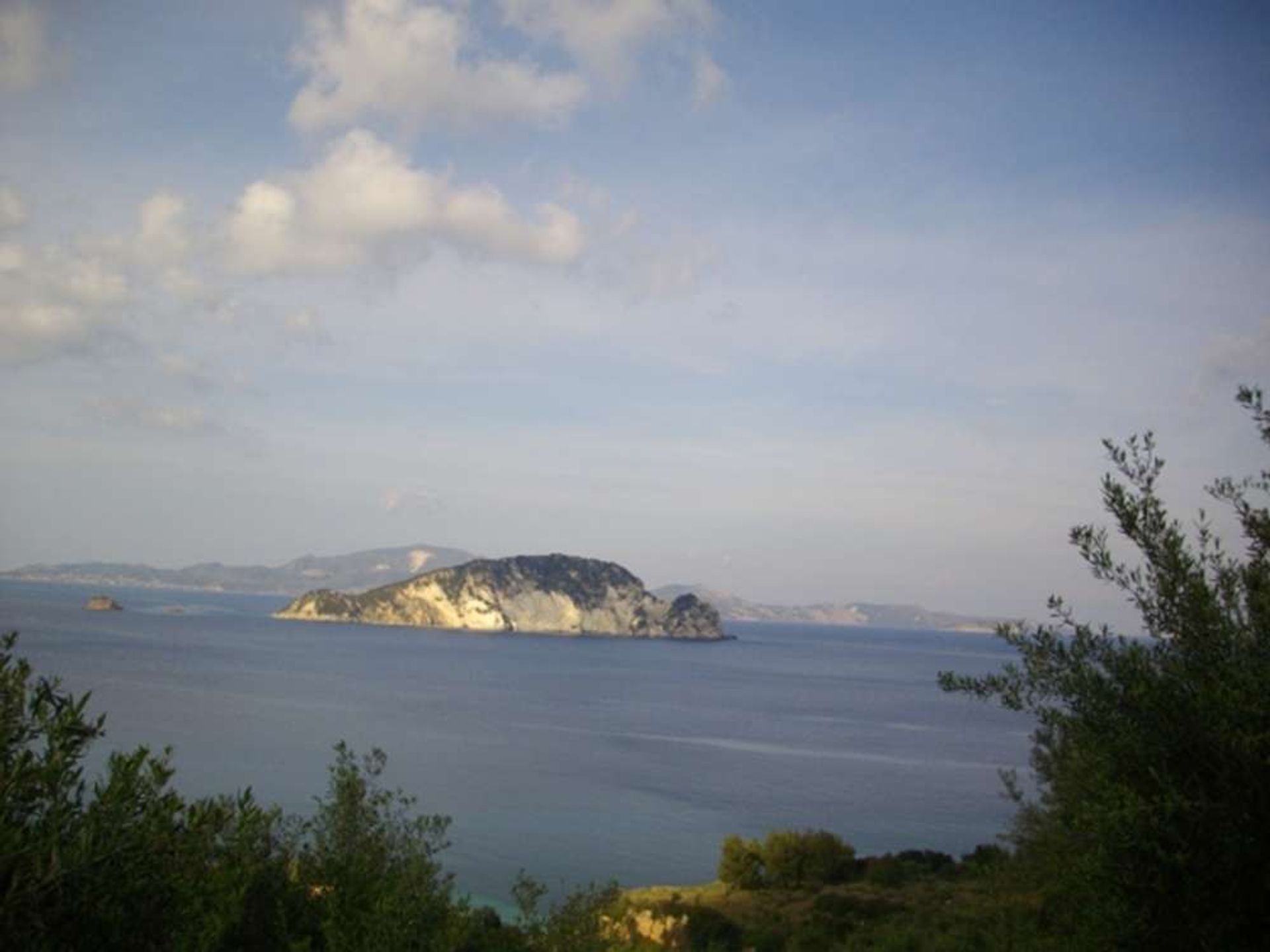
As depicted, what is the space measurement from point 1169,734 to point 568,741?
58.1m

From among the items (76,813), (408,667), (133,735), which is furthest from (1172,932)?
(408,667)

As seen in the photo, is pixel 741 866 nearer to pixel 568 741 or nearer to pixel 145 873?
pixel 145 873

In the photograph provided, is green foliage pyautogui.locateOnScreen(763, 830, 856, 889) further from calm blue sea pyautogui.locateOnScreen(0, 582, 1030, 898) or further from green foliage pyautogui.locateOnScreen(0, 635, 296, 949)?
green foliage pyautogui.locateOnScreen(0, 635, 296, 949)

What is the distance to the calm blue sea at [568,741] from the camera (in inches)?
1527

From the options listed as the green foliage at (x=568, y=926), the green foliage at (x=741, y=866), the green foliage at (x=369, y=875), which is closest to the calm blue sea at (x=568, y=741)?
the green foliage at (x=741, y=866)

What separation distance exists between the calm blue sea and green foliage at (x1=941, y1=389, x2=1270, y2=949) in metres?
24.5

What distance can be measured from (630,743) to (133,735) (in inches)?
1100

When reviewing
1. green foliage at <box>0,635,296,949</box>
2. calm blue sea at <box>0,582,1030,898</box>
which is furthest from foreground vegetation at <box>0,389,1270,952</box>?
calm blue sea at <box>0,582,1030,898</box>

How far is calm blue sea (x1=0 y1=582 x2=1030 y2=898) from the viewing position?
38.8 meters

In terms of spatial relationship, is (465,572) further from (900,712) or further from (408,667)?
(900,712)

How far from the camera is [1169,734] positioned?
230 inches

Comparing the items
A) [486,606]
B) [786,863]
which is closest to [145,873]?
[786,863]

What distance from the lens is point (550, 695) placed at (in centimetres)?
8788

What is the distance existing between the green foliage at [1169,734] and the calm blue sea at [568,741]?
24528mm
